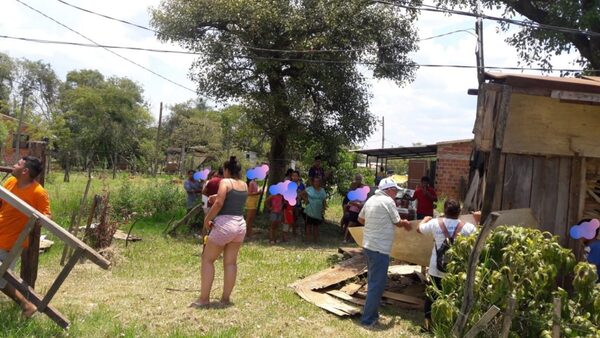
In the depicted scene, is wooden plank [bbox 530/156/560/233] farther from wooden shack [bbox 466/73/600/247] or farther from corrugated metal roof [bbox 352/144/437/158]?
corrugated metal roof [bbox 352/144/437/158]

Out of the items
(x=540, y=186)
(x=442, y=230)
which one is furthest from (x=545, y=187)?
(x=442, y=230)

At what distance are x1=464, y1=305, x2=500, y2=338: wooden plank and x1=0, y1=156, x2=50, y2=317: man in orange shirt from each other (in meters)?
4.14

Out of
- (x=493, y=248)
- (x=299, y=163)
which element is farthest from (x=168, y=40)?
(x=493, y=248)

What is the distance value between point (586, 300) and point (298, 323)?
2.89 m

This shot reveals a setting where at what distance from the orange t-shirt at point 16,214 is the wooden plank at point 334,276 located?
3.44 metres

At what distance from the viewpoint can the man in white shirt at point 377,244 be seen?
6125 mm

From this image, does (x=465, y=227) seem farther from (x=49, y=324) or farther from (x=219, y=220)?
(x=49, y=324)

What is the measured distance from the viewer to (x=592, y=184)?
679cm

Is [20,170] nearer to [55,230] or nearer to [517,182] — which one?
[55,230]

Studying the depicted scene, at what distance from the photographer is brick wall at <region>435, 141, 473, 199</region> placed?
21.9 m

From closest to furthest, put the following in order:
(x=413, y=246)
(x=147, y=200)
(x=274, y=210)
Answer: (x=413, y=246) < (x=274, y=210) < (x=147, y=200)

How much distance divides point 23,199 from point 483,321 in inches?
178

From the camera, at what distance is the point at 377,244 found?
6109mm

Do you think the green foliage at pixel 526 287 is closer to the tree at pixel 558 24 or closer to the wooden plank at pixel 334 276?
the wooden plank at pixel 334 276
